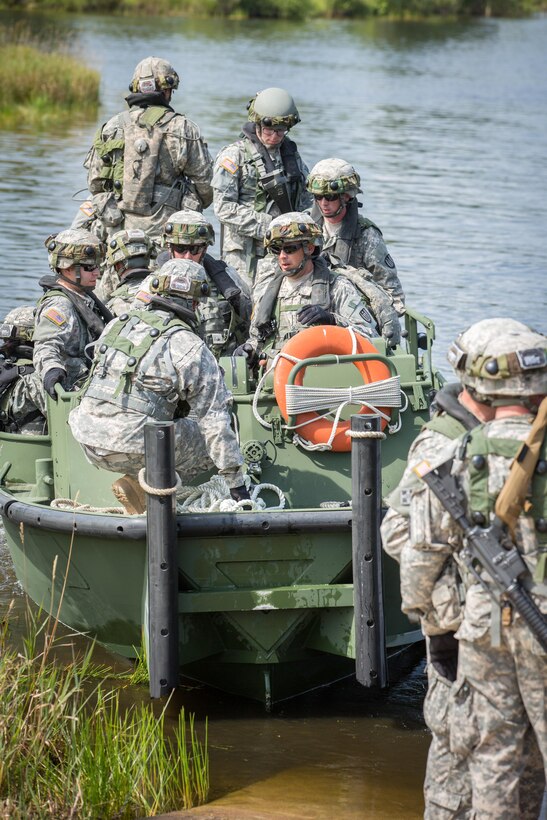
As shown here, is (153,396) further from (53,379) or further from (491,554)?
(491,554)

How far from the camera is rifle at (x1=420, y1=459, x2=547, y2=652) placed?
442 cm

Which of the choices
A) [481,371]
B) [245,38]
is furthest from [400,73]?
[481,371]

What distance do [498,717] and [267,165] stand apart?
239 inches

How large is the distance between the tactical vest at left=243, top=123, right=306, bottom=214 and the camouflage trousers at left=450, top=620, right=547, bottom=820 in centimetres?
593

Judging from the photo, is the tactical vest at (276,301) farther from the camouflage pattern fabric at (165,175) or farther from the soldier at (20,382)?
the camouflage pattern fabric at (165,175)

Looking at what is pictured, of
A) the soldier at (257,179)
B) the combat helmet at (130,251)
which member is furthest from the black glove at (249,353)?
the soldier at (257,179)

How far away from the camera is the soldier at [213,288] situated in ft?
26.2

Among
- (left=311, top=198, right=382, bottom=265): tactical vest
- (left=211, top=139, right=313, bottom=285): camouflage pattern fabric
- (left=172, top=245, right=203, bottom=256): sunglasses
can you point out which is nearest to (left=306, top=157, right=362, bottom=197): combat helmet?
(left=311, top=198, right=382, bottom=265): tactical vest

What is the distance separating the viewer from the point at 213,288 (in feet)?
28.5

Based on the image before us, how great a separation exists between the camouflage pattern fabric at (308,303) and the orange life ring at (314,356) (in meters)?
0.66

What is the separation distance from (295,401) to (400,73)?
114ft

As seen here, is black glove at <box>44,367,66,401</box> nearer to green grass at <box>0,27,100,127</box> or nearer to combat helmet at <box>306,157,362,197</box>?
combat helmet at <box>306,157,362,197</box>

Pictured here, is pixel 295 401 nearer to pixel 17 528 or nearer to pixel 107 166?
pixel 17 528

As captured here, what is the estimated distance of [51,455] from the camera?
26.4 feet
